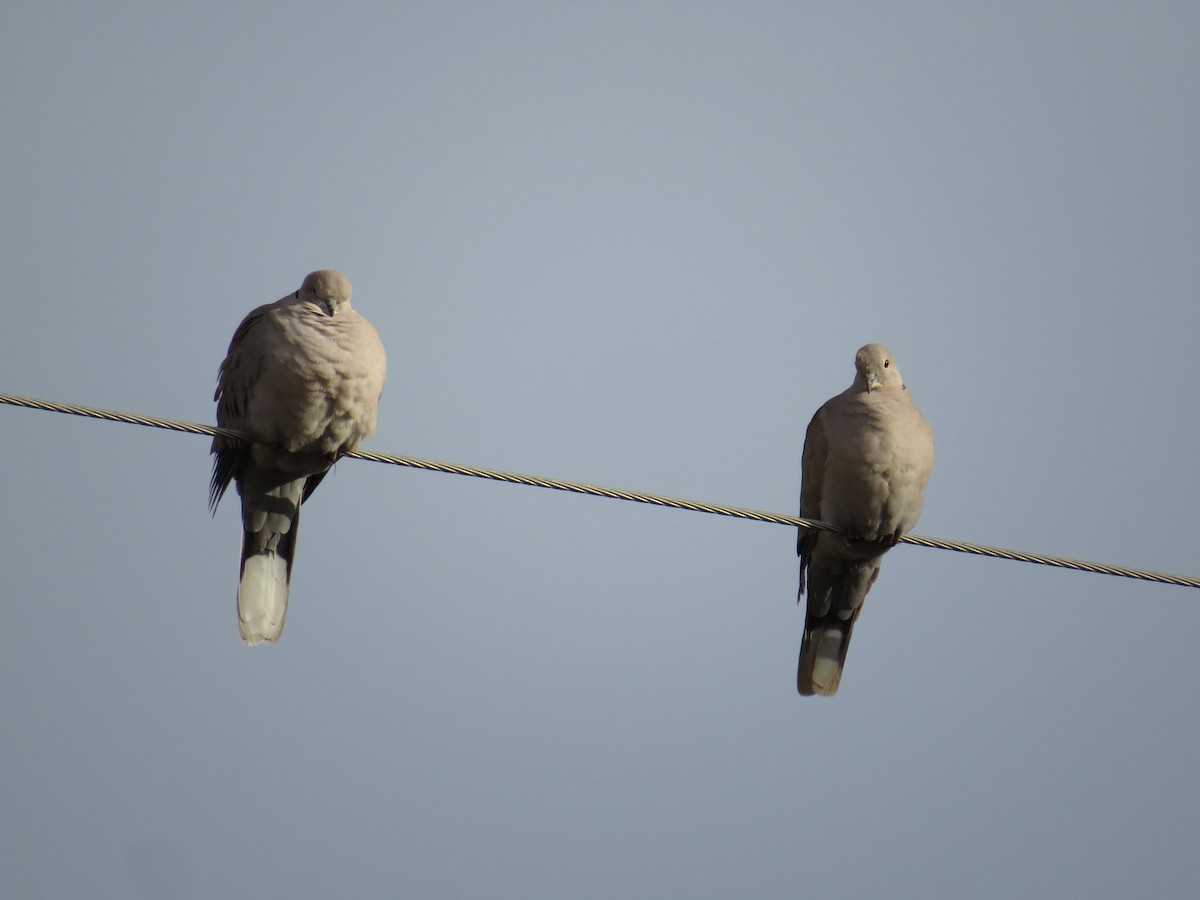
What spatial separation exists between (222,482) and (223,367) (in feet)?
1.71

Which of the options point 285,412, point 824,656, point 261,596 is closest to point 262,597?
point 261,596

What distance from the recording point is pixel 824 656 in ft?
23.7

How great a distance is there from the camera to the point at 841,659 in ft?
23.7

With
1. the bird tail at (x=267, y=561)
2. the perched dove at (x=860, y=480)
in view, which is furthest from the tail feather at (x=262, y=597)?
the perched dove at (x=860, y=480)

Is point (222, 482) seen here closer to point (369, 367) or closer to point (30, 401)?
point (369, 367)

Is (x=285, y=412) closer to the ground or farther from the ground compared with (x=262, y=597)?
farther from the ground

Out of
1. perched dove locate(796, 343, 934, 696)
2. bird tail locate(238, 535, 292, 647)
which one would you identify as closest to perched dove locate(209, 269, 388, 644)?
bird tail locate(238, 535, 292, 647)

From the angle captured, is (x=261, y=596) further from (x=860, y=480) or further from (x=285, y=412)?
(x=860, y=480)

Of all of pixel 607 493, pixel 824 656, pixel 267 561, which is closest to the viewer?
pixel 607 493

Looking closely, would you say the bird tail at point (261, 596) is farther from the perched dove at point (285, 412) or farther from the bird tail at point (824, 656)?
the bird tail at point (824, 656)

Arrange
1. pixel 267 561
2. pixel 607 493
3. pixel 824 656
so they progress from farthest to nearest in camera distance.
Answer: pixel 824 656
pixel 267 561
pixel 607 493

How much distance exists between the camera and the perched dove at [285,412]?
238 inches

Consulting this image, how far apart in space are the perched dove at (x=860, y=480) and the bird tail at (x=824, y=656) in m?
0.05

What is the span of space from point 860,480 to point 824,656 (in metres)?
1.20
